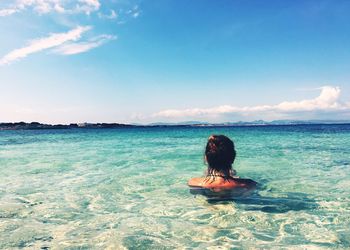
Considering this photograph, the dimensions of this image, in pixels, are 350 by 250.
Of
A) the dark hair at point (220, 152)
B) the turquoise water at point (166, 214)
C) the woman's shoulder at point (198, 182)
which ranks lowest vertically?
the turquoise water at point (166, 214)

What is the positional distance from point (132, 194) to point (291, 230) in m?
4.08

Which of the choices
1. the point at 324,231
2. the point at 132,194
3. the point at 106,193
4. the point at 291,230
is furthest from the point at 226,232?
the point at 106,193

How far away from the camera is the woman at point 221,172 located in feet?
21.6

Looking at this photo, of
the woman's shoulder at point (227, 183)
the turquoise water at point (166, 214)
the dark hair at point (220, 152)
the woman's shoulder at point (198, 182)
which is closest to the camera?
the turquoise water at point (166, 214)

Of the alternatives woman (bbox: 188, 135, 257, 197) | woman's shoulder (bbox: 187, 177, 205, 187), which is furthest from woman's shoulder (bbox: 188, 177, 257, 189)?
woman's shoulder (bbox: 187, 177, 205, 187)

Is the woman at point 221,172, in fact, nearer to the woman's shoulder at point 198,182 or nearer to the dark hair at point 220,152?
the dark hair at point 220,152

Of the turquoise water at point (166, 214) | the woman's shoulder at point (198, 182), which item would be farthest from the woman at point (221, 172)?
the turquoise water at point (166, 214)

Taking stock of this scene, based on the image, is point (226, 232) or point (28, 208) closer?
point (226, 232)

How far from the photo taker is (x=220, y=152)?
21.6 feet

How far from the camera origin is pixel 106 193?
26.4 feet

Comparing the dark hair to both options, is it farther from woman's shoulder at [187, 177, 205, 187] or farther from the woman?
woman's shoulder at [187, 177, 205, 187]

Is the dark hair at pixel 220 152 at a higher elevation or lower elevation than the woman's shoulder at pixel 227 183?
higher

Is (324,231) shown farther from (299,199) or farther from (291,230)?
(299,199)

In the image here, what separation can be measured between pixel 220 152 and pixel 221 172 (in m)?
0.58
